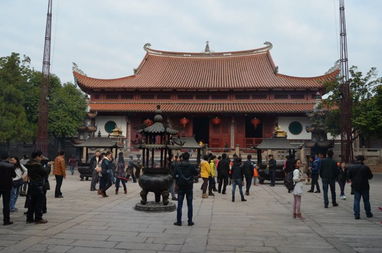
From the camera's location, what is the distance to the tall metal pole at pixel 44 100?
2197cm

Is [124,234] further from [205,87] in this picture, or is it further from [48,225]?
[205,87]

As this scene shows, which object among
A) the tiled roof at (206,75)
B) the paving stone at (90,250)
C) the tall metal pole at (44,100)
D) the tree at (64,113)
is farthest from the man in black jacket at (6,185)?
the tree at (64,113)

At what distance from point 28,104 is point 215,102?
16086 millimetres

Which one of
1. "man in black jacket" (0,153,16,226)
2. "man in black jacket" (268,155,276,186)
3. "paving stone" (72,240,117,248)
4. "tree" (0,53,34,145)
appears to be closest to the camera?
"paving stone" (72,240,117,248)

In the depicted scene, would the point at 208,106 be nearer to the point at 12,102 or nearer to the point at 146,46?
the point at 146,46

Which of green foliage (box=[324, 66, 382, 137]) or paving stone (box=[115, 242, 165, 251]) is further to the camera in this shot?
green foliage (box=[324, 66, 382, 137])

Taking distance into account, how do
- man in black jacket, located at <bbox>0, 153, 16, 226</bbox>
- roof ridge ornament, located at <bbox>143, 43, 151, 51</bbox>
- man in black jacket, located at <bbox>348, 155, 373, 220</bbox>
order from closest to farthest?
man in black jacket, located at <bbox>0, 153, 16, 226</bbox>
man in black jacket, located at <bbox>348, 155, 373, 220</bbox>
roof ridge ornament, located at <bbox>143, 43, 151, 51</bbox>

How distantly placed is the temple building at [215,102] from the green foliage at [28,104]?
2328 mm

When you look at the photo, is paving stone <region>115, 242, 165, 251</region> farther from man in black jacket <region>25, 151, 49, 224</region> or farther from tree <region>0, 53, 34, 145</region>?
tree <region>0, 53, 34, 145</region>

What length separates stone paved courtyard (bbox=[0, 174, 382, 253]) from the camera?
5.10 metres

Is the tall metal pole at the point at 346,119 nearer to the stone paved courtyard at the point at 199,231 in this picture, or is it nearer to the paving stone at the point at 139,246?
the stone paved courtyard at the point at 199,231

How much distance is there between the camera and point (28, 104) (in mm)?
28219

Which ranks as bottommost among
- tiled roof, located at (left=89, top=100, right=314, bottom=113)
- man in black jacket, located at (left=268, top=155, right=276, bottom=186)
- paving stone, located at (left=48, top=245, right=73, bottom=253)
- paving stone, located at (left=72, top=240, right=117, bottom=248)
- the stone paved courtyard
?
the stone paved courtyard

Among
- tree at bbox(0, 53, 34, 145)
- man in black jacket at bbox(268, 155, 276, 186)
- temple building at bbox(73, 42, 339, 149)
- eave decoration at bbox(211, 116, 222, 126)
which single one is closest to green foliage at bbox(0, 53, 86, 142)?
tree at bbox(0, 53, 34, 145)
